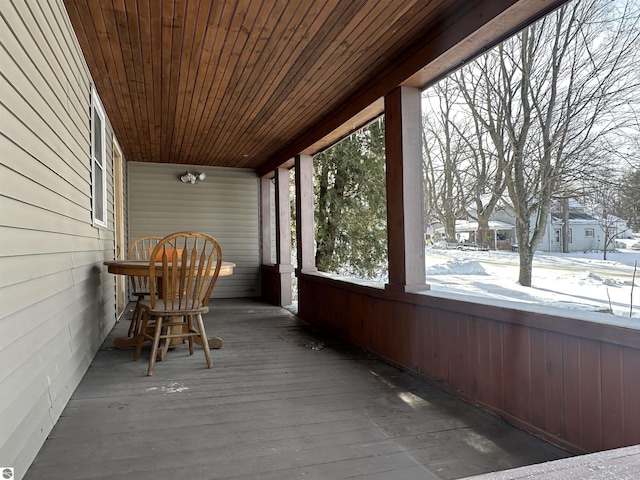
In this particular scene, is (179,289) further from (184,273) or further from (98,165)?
(98,165)

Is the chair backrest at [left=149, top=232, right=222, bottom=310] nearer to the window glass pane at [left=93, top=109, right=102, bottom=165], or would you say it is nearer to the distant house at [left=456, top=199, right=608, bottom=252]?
the window glass pane at [left=93, top=109, right=102, bottom=165]

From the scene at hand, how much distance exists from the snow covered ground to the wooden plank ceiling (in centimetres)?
122

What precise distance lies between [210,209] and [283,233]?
65.0 inches

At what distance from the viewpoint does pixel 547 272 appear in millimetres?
2195

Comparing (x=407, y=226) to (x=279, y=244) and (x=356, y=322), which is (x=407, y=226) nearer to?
(x=356, y=322)

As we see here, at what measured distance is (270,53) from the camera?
3.01m

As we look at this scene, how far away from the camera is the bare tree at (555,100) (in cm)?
176

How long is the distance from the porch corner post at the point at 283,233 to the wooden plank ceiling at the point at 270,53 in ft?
5.21

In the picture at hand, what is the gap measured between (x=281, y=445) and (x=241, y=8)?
7.66ft

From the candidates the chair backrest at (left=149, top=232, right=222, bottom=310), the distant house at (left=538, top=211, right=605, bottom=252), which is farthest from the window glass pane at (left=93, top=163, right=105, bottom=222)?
the distant house at (left=538, top=211, right=605, bottom=252)

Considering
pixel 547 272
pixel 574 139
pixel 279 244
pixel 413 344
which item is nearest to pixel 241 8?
pixel 574 139

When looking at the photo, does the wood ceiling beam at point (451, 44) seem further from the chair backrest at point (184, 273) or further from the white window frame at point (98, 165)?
the white window frame at point (98, 165)

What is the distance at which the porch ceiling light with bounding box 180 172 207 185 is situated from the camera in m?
6.98

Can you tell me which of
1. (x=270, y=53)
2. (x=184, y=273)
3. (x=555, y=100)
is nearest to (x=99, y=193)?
(x=184, y=273)
